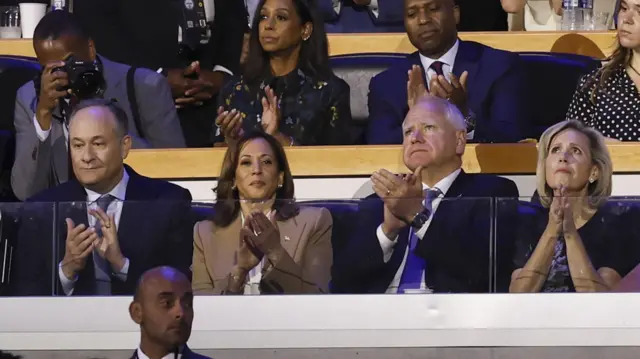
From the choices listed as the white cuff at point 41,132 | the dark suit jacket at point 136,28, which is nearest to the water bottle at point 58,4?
the dark suit jacket at point 136,28

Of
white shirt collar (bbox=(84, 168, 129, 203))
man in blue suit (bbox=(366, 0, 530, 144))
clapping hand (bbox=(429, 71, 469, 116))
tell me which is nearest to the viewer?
white shirt collar (bbox=(84, 168, 129, 203))

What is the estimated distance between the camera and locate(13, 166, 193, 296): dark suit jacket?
4.26 m

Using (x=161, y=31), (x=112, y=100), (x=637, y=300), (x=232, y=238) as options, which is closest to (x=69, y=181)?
(x=112, y=100)

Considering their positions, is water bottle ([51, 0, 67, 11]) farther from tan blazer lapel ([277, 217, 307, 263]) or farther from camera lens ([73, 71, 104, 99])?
tan blazer lapel ([277, 217, 307, 263])

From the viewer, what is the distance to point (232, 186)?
4574 millimetres

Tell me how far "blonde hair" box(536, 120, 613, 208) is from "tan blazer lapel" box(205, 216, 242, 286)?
0.86 meters

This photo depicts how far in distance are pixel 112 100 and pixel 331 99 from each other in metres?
0.71

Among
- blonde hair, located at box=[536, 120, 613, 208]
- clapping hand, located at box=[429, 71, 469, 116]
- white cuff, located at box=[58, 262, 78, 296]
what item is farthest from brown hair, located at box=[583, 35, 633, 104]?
white cuff, located at box=[58, 262, 78, 296]

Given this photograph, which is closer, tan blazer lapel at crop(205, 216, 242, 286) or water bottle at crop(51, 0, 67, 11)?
tan blazer lapel at crop(205, 216, 242, 286)

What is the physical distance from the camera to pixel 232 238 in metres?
4.25

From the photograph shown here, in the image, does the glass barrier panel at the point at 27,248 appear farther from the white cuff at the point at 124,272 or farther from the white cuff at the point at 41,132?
the white cuff at the point at 41,132

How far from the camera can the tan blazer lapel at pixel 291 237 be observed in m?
4.20

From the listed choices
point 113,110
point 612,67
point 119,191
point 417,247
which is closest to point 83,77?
point 113,110

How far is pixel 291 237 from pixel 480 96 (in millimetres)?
1117
